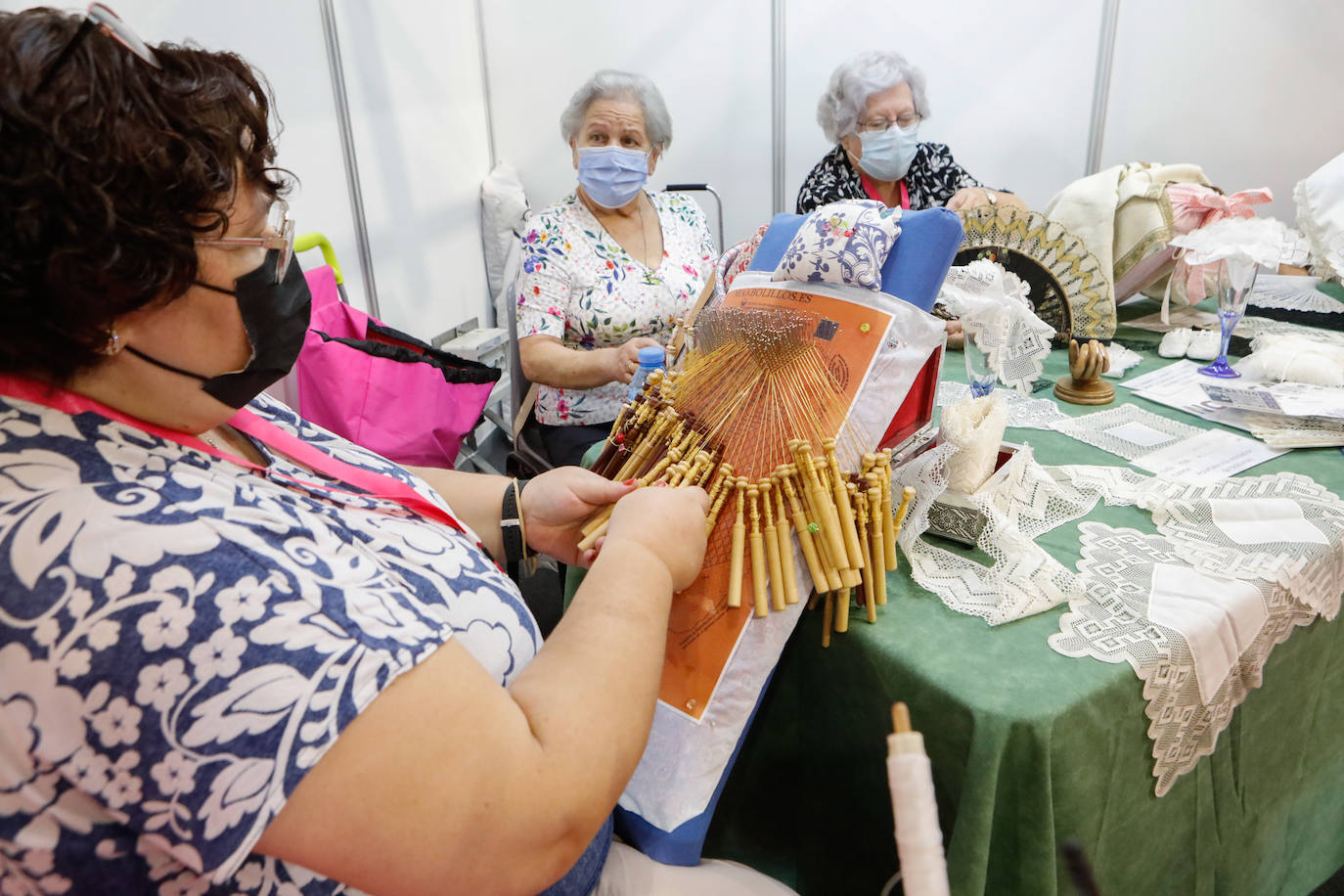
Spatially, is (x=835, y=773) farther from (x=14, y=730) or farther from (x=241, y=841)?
(x=14, y=730)

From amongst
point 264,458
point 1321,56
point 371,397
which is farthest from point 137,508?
point 1321,56

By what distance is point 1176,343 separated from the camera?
5.94 ft

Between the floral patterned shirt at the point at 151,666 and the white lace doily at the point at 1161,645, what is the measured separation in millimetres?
745

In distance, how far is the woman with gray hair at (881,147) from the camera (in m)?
2.58

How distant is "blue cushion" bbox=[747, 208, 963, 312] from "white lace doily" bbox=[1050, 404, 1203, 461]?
1.63 feet

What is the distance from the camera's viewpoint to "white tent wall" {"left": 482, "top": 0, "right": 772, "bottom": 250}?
11.7ft

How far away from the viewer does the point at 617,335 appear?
6.88 feet

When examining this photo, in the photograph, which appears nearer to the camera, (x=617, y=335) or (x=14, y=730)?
(x=14, y=730)

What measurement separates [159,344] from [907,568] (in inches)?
35.1

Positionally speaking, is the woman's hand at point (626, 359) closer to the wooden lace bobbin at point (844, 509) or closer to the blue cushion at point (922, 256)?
the blue cushion at point (922, 256)

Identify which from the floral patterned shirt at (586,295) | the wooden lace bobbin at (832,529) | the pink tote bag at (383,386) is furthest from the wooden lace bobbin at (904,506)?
the pink tote bag at (383,386)

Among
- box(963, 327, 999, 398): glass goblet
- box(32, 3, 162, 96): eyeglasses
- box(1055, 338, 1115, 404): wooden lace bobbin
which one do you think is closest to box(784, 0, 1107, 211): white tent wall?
box(1055, 338, 1115, 404): wooden lace bobbin

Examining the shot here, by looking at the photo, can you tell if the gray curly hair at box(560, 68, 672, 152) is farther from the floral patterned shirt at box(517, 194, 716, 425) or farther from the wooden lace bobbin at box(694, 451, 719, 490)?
the wooden lace bobbin at box(694, 451, 719, 490)

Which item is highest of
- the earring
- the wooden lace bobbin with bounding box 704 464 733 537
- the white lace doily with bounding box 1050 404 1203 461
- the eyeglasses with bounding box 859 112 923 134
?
the eyeglasses with bounding box 859 112 923 134
